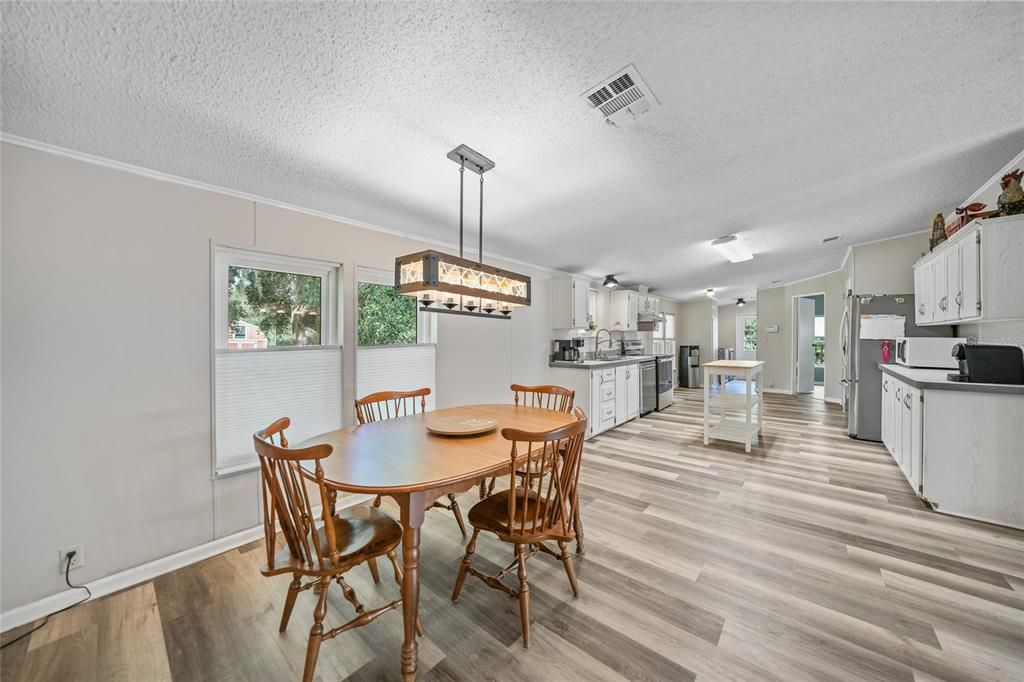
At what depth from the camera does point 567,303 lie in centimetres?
521

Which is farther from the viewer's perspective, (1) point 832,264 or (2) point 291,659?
(1) point 832,264

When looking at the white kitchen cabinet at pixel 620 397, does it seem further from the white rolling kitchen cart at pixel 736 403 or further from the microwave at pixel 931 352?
the microwave at pixel 931 352

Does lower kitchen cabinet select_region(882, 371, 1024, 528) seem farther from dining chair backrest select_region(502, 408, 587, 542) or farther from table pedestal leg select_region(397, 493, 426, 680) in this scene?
table pedestal leg select_region(397, 493, 426, 680)

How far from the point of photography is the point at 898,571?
2041 mm

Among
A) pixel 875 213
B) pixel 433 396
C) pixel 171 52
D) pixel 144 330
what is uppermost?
pixel 875 213

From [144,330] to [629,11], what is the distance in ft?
9.51

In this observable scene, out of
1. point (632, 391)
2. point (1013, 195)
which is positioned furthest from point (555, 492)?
point (632, 391)

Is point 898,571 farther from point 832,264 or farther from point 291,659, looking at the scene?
point 832,264

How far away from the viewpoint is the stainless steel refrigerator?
4137 millimetres

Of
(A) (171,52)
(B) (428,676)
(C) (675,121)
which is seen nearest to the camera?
(A) (171,52)

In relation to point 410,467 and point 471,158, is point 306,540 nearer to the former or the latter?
point 410,467

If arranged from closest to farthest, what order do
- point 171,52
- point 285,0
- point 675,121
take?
point 285,0, point 171,52, point 675,121

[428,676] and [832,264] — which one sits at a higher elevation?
[832,264]

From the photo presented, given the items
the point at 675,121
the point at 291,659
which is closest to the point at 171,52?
the point at 675,121
